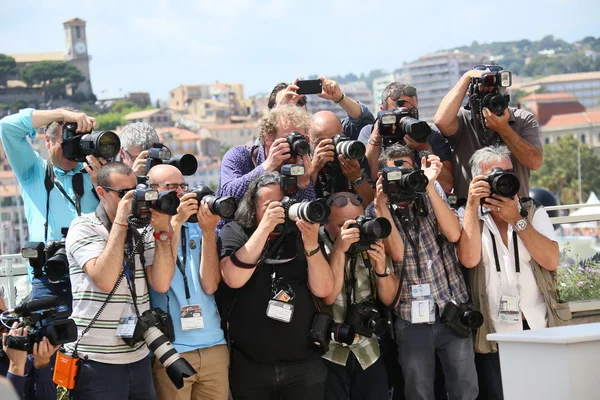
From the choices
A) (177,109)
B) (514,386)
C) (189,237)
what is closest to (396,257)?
(189,237)

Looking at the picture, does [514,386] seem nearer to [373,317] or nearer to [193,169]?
[373,317]

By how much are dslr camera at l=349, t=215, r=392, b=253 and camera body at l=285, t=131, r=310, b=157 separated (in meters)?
0.43

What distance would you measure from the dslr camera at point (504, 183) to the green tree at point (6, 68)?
12807cm

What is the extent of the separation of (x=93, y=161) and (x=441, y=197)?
172cm

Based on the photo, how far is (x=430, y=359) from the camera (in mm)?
4438

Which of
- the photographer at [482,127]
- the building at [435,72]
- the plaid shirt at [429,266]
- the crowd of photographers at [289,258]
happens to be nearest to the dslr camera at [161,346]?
the crowd of photographers at [289,258]

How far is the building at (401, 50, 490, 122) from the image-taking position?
158 m

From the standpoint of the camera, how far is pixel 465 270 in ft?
15.4

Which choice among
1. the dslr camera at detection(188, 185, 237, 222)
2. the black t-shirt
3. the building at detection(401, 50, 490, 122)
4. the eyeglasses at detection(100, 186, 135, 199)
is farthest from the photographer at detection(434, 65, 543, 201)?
the building at detection(401, 50, 490, 122)

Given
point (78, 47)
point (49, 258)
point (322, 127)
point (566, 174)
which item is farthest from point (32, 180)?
point (78, 47)

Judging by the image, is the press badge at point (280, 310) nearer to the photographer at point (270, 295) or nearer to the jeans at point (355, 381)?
the photographer at point (270, 295)

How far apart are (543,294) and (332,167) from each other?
1.28 m

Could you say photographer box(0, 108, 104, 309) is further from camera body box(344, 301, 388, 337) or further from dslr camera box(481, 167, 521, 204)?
dslr camera box(481, 167, 521, 204)

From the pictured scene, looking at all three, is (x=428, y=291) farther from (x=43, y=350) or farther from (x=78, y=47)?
(x=78, y=47)
